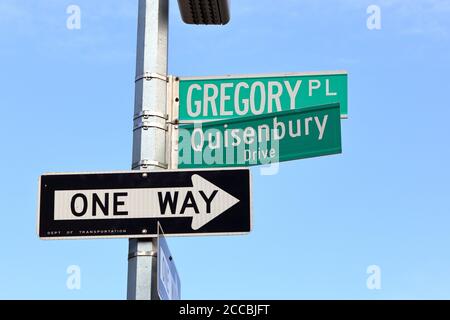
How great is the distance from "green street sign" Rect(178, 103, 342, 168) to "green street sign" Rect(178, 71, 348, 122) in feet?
0.43

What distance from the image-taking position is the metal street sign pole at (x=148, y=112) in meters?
9.45

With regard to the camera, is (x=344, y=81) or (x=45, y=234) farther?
(x=344, y=81)

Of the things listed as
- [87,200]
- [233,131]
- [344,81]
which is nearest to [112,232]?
[87,200]

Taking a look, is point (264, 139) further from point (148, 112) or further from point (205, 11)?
point (205, 11)

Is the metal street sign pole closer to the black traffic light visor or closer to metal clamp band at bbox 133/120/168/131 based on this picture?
metal clamp band at bbox 133/120/168/131

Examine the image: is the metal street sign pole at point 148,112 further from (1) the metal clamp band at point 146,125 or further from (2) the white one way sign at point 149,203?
(2) the white one way sign at point 149,203

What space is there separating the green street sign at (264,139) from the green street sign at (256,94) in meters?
0.13

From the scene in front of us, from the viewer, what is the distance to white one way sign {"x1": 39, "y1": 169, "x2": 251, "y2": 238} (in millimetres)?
9461

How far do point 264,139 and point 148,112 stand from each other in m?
0.77

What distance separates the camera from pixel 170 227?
372 inches

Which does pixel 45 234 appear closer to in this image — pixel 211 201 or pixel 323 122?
pixel 211 201
